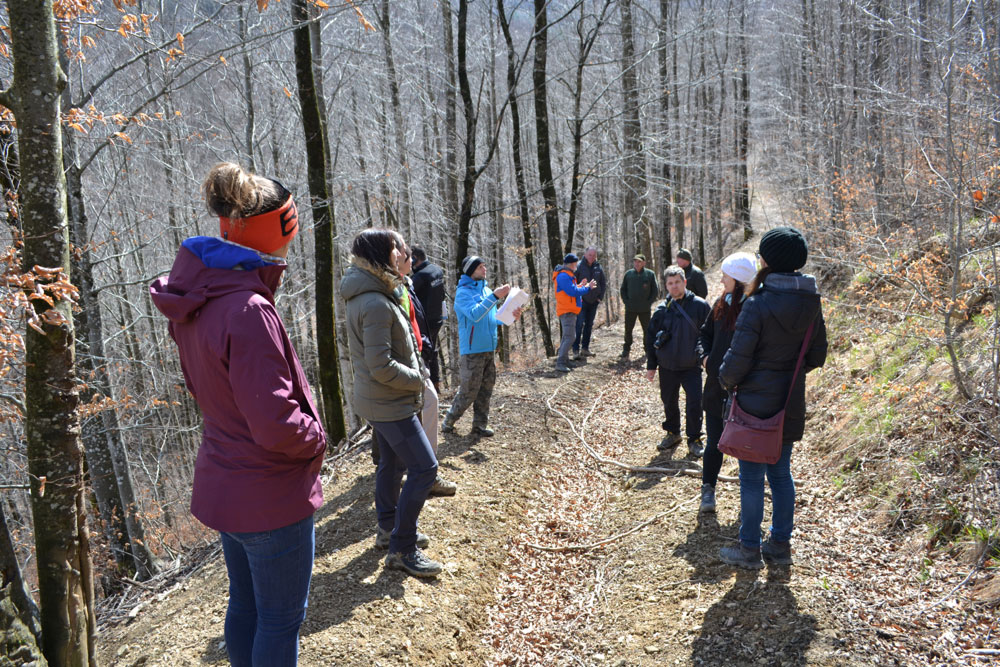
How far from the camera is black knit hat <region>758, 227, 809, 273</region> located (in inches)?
148

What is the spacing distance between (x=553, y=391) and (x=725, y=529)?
4.96 metres

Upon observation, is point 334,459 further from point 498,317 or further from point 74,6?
point 74,6

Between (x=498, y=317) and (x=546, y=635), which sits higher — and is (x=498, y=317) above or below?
above

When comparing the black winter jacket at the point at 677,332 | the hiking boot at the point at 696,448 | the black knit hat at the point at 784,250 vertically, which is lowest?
the hiking boot at the point at 696,448

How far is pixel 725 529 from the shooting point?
15.9 feet

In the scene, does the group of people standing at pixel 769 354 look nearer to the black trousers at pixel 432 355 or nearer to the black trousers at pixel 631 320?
Answer: the black trousers at pixel 432 355

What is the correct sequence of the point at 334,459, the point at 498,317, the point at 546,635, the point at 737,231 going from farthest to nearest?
1. the point at 737,231
2. the point at 334,459
3. the point at 498,317
4. the point at 546,635

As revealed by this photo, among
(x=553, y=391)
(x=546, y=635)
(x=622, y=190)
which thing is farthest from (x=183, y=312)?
(x=622, y=190)

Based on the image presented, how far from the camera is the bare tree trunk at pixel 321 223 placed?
24.9ft

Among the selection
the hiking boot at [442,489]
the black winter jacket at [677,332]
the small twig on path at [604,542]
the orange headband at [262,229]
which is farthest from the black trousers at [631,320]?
the orange headband at [262,229]

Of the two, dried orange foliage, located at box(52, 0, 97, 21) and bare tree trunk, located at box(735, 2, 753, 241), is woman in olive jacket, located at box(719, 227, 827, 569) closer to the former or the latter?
dried orange foliage, located at box(52, 0, 97, 21)

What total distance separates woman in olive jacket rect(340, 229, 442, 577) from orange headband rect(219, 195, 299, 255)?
1.45 metres

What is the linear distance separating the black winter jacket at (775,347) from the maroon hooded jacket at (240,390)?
9.24 ft

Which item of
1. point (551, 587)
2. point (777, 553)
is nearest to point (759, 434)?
point (777, 553)
